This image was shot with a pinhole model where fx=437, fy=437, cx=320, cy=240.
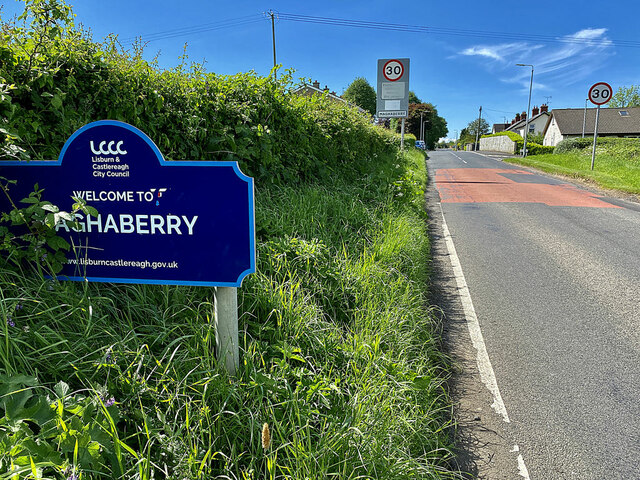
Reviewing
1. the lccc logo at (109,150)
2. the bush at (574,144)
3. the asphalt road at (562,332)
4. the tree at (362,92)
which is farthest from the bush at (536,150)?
the lccc logo at (109,150)

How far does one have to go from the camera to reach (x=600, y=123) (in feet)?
201

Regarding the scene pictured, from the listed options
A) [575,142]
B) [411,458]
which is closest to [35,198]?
[411,458]

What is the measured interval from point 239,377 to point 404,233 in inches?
150

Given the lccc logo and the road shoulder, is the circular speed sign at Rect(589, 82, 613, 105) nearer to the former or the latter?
the road shoulder

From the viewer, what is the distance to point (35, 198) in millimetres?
2264

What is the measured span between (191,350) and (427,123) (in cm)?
10584

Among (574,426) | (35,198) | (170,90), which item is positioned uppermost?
(170,90)

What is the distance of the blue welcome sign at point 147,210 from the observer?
216 cm

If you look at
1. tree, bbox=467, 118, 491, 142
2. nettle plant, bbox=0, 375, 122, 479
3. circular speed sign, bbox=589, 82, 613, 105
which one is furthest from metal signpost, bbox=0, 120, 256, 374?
tree, bbox=467, 118, 491, 142

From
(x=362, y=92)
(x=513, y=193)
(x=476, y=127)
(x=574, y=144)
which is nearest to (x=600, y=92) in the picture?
(x=513, y=193)

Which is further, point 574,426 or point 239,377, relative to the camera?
point 574,426

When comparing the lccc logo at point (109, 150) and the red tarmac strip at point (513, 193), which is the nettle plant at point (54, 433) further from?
the red tarmac strip at point (513, 193)

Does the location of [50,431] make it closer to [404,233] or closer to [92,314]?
[92,314]

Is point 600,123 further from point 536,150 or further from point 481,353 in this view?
point 481,353
